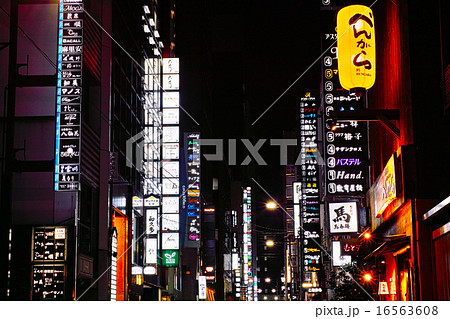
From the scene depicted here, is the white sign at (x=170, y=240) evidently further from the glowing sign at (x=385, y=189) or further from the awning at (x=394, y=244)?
the awning at (x=394, y=244)

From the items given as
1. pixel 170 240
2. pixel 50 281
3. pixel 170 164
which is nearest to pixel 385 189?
pixel 50 281

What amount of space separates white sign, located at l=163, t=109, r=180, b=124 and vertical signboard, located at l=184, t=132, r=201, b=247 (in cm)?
649

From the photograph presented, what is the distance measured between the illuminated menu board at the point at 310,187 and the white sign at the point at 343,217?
14.0m

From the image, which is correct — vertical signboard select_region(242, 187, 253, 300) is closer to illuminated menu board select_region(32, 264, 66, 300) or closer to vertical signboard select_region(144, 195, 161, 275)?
vertical signboard select_region(144, 195, 161, 275)

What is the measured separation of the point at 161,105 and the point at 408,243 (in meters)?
25.2

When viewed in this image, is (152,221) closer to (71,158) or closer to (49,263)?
(49,263)

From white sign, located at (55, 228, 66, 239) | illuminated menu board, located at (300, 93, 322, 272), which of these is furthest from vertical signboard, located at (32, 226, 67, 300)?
illuminated menu board, located at (300, 93, 322, 272)

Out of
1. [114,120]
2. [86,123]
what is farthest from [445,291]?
[114,120]

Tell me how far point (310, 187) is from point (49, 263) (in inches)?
1255

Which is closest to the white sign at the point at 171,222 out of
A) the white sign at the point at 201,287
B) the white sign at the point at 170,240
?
the white sign at the point at 170,240

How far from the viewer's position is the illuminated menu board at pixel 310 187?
47.0m

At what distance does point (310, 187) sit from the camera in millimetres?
51375

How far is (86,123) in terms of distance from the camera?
27.1m

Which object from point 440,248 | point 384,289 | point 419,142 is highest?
point 419,142
